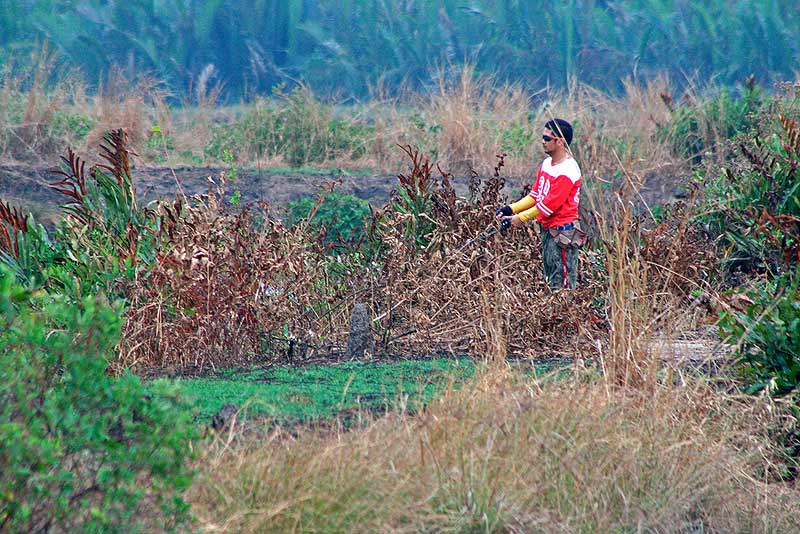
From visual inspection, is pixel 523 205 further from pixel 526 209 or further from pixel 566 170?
pixel 566 170

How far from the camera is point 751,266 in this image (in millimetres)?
8625

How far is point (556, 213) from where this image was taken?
729cm

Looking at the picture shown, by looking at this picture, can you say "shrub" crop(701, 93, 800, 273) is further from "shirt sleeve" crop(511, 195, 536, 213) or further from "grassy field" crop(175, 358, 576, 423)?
"grassy field" crop(175, 358, 576, 423)

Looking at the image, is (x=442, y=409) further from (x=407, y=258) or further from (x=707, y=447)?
(x=407, y=258)

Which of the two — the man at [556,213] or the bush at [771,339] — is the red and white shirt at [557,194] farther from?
the bush at [771,339]

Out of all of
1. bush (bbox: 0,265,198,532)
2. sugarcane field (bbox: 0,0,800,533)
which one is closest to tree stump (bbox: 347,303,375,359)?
sugarcane field (bbox: 0,0,800,533)

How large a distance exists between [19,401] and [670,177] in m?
11.2

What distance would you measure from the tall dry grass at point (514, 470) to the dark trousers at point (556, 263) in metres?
2.43

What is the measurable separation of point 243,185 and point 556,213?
6279 mm

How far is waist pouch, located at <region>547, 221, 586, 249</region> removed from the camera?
284 inches

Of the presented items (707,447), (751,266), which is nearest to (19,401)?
(707,447)

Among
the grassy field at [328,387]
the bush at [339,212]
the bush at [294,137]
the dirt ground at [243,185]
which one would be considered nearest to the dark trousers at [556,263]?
the grassy field at [328,387]

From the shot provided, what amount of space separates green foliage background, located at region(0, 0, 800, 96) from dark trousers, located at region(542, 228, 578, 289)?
15342mm

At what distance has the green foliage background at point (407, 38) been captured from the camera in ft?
74.8
